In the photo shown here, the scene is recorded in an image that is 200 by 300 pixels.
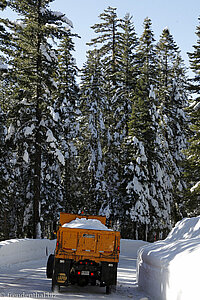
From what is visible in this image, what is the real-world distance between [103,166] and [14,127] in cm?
1648

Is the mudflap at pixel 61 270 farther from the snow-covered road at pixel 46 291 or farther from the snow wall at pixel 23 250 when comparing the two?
the snow wall at pixel 23 250

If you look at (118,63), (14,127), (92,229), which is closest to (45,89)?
(14,127)

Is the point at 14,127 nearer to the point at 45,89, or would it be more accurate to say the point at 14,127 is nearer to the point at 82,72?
the point at 45,89

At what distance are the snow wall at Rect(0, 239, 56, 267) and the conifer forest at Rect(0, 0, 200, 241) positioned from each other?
79.9 inches

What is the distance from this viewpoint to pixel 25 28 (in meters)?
24.8

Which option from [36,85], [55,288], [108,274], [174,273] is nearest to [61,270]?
[55,288]

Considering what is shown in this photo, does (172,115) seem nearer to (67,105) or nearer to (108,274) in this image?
(67,105)

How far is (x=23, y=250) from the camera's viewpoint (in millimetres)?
18906

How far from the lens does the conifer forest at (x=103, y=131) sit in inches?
1001

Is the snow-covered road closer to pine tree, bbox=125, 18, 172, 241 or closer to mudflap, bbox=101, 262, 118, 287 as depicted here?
mudflap, bbox=101, 262, 118, 287

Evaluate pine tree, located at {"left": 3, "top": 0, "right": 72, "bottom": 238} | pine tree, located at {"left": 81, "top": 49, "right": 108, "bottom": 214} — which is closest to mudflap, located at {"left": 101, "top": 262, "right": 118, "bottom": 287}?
pine tree, located at {"left": 3, "top": 0, "right": 72, "bottom": 238}

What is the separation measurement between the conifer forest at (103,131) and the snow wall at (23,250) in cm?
203

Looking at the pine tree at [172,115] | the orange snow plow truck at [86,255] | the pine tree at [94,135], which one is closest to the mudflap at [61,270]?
the orange snow plow truck at [86,255]

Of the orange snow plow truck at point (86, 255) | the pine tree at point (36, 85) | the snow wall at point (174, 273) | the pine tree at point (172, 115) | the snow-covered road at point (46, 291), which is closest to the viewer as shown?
the snow wall at point (174, 273)
